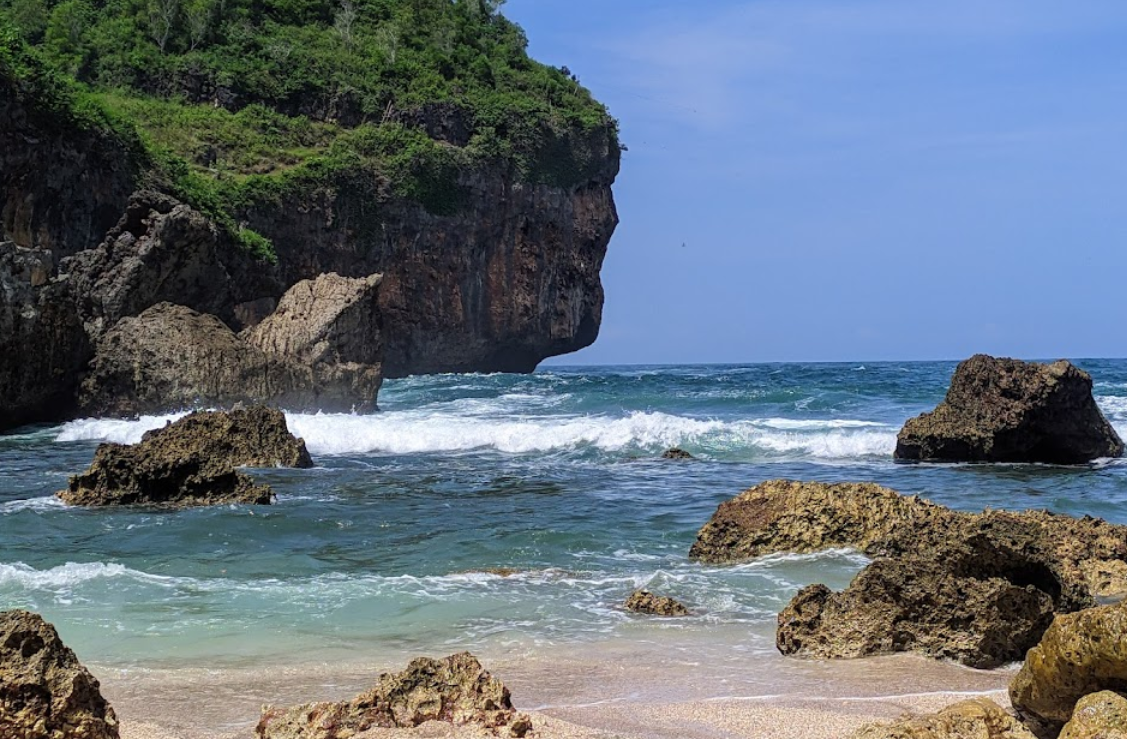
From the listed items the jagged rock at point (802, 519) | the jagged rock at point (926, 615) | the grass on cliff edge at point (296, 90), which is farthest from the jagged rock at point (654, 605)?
the grass on cliff edge at point (296, 90)

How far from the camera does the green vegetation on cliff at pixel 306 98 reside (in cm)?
4456

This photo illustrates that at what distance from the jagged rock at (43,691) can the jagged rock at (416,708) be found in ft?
1.94

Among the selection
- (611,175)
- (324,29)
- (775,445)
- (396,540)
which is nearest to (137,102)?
(324,29)

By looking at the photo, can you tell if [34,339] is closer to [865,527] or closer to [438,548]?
[438,548]

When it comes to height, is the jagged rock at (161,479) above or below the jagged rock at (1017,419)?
below

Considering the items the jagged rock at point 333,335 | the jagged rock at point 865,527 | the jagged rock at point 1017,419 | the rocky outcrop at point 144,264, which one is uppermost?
the rocky outcrop at point 144,264

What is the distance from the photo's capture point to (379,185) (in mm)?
46938

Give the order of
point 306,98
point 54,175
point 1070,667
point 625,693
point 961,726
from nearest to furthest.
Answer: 1. point 961,726
2. point 1070,667
3. point 625,693
4. point 54,175
5. point 306,98

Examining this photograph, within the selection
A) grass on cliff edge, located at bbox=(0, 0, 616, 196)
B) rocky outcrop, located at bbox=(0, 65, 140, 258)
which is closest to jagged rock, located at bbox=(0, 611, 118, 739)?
rocky outcrop, located at bbox=(0, 65, 140, 258)

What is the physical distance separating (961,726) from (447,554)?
565 cm

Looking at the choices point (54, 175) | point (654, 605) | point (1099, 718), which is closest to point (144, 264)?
point (54, 175)

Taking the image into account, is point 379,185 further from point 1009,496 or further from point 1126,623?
point 1126,623

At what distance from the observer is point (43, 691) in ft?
13.1

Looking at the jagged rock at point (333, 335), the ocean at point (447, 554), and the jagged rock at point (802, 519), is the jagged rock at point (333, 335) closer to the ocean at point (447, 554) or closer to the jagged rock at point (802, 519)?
the ocean at point (447, 554)
